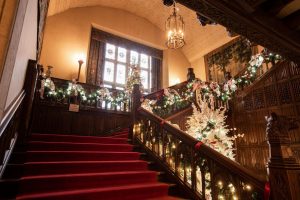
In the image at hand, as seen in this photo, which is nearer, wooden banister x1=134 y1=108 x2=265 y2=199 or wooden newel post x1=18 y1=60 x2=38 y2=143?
wooden banister x1=134 y1=108 x2=265 y2=199

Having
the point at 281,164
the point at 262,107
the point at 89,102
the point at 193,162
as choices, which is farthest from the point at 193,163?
the point at 89,102

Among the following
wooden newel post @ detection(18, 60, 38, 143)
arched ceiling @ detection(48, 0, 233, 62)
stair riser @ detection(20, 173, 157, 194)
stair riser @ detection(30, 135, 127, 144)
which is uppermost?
arched ceiling @ detection(48, 0, 233, 62)

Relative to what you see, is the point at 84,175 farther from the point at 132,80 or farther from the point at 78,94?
the point at 132,80

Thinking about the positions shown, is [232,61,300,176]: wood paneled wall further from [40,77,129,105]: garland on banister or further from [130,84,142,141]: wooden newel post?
[40,77,129,105]: garland on banister

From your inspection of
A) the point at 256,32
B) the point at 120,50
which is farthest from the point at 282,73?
the point at 120,50

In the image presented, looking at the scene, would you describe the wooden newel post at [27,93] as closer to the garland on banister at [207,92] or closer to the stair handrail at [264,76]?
the garland on banister at [207,92]

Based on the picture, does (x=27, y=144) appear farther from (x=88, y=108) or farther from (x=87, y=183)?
(x=88, y=108)

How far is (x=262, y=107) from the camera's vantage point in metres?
5.43

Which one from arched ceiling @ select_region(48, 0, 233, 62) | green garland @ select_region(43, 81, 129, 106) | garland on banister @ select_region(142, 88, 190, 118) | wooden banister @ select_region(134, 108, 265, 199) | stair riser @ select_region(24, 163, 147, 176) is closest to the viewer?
wooden banister @ select_region(134, 108, 265, 199)

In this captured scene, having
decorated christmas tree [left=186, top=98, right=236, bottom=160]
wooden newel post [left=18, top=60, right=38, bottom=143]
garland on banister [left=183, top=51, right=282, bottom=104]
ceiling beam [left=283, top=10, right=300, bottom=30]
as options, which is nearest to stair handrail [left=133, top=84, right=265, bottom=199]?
decorated christmas tree [left=186, top=98, right=236, bottom=160]

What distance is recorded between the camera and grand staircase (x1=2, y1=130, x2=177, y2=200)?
2426 mm

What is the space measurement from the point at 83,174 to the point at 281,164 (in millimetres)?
2263

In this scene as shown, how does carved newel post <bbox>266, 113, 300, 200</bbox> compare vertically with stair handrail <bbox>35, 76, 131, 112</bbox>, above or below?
below

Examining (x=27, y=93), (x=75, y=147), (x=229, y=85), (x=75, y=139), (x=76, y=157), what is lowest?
(x=76, y=157)
